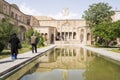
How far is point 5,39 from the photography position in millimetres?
19781

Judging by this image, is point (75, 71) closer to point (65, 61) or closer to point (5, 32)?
point (65, 61)

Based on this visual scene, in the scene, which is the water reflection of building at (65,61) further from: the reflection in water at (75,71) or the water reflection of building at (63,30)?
the water reflection of building at (63,30)

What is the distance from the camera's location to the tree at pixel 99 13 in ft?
150

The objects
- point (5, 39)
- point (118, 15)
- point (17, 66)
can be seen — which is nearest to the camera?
point (17, 66)

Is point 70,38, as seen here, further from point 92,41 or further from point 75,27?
point 92,41

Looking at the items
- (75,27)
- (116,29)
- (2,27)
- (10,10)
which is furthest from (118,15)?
(2,27)

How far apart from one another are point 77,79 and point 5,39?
1302 cm

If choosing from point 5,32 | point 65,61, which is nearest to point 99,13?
point 5,32

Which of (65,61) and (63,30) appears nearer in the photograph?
(65,61)

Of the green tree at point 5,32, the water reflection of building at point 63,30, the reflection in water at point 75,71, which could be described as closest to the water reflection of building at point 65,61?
the reflection in water at point 75,71

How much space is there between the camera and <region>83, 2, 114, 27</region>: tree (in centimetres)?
4562

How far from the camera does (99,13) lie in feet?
151

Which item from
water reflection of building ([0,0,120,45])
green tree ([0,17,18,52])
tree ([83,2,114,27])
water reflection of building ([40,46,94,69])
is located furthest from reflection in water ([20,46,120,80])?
water reflection of building ([0,0,120,45])

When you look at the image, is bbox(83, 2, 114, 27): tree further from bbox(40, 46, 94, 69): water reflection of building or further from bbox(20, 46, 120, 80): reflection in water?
bbox(20, 46, 120, 80): reflection in water
